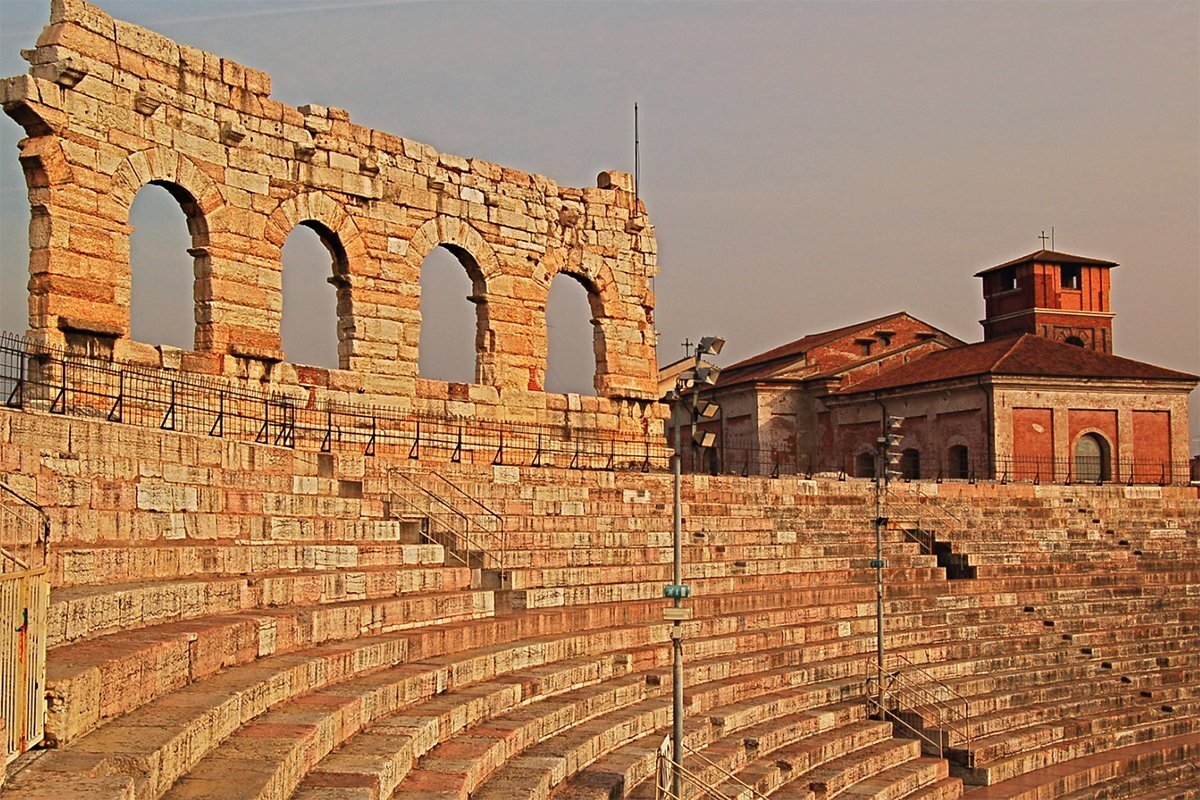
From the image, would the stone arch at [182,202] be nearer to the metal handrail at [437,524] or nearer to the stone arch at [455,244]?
the stone arch at [455,244]

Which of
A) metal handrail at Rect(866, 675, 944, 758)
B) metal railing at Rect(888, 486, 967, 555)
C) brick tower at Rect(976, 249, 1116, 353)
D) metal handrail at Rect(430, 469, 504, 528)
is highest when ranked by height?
brick tower at Rect(976, 249, 1116, 353)

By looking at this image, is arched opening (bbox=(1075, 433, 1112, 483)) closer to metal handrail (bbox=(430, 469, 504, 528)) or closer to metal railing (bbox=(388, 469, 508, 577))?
metal handrail (bbox=(430, 469, 504, 528))

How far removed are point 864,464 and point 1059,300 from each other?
11692 millimetres

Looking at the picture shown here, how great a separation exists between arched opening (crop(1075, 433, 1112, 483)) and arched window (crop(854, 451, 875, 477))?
575 cm

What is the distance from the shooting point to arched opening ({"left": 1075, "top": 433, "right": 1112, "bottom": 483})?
123 ft

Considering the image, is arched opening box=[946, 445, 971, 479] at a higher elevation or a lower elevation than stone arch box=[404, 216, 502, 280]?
lower

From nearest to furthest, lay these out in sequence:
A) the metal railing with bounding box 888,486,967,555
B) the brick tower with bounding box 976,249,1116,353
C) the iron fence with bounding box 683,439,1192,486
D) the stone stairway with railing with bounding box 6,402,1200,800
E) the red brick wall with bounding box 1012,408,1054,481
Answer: the stone stairway with railing with bounding box 6,402,1200,800
the metal railing with bounding box 888,486,967,555
the iron fence with bounding box 683,439,1192,486
the red brick wall with bounding box 1012,408,1054,481
the brick tower with bounding box 976,249,1116,353

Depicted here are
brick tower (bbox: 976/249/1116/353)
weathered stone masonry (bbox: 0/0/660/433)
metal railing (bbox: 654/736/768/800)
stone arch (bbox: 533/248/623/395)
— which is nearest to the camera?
metal railing (bbox: 654/736/768/800)

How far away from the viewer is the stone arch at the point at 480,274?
75.9 ft

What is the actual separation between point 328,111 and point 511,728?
523 inches

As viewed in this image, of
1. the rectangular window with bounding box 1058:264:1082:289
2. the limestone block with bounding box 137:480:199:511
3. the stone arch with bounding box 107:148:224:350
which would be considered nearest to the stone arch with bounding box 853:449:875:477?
the rectangular window with bounding box 1058:264:1082:289

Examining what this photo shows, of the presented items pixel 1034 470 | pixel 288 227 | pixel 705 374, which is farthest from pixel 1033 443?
pixel 705 374

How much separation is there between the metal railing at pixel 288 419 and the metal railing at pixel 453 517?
2324mm

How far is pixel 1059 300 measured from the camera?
47.6 meters
